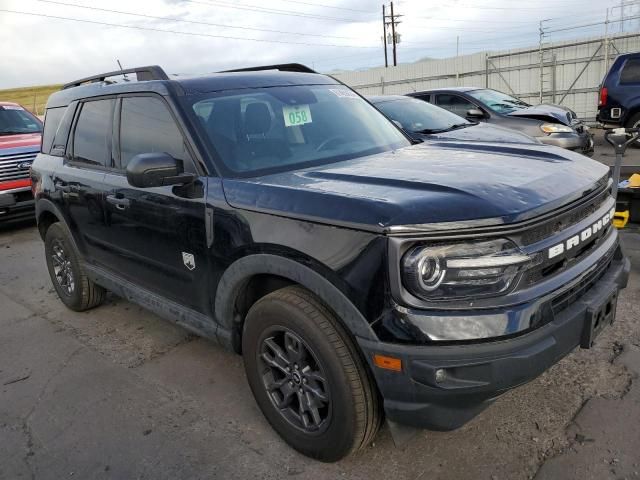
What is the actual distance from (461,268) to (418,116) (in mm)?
6126

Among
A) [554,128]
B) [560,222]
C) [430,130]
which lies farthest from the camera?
[554,128]

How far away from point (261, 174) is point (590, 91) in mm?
18356

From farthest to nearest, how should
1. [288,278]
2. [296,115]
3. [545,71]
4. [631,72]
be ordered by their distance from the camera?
[545,71], [631,72], [296,115], [288,278]

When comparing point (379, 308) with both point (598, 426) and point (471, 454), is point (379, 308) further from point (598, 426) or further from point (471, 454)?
point (598, 426)

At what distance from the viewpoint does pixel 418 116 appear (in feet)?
25.7

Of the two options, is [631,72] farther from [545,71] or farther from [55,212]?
[55,212]

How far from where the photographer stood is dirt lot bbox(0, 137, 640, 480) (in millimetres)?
2564

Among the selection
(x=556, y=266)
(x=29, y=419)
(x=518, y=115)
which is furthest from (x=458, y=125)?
(x=29, y=419)

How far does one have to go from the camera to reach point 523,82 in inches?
775

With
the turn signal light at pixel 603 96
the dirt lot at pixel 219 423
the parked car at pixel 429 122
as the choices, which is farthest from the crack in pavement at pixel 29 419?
the turn signal light at pixel 603 96

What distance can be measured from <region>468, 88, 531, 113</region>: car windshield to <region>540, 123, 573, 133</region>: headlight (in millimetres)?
744

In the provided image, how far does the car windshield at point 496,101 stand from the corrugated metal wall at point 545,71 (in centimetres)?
919

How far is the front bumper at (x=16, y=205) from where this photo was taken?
8094 mm

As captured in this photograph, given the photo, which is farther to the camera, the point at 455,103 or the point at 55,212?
the point at 455,103
